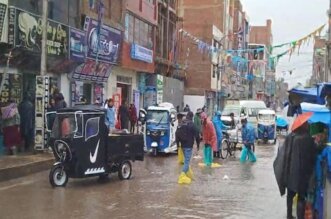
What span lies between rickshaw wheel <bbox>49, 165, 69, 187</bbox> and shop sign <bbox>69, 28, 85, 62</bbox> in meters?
9.02

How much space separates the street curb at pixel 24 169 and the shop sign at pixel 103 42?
29.3ft

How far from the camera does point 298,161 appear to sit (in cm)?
855

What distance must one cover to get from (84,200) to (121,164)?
3.05 meters

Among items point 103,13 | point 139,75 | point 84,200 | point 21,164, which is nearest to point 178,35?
point 139,75

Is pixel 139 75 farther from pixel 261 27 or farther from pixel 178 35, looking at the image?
pixel 261 27

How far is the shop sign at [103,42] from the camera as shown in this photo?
24484 millimetres

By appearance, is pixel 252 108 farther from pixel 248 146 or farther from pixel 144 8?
pixel 248 146

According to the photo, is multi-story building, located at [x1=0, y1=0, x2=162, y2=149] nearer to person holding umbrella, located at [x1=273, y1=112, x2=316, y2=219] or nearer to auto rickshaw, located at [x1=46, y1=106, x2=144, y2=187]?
auto rickshaw, located at [x1=46, y1=106, x2=144, y2=187]

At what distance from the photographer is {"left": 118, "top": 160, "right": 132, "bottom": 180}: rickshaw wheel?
14422mm

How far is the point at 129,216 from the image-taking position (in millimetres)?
9875

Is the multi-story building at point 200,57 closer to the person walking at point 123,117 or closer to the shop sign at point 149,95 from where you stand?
the shop sign at point 149,95

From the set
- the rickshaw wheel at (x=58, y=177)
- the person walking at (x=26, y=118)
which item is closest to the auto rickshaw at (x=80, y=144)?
the rickshaw wheel at (x=58, y=177)

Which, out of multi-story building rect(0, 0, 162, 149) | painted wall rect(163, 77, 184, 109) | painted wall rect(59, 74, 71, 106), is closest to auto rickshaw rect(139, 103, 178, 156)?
painted wall rect(59, 74, 71, 106)

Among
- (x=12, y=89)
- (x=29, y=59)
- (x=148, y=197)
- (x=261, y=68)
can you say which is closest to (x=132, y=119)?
(x=29, y=59)
